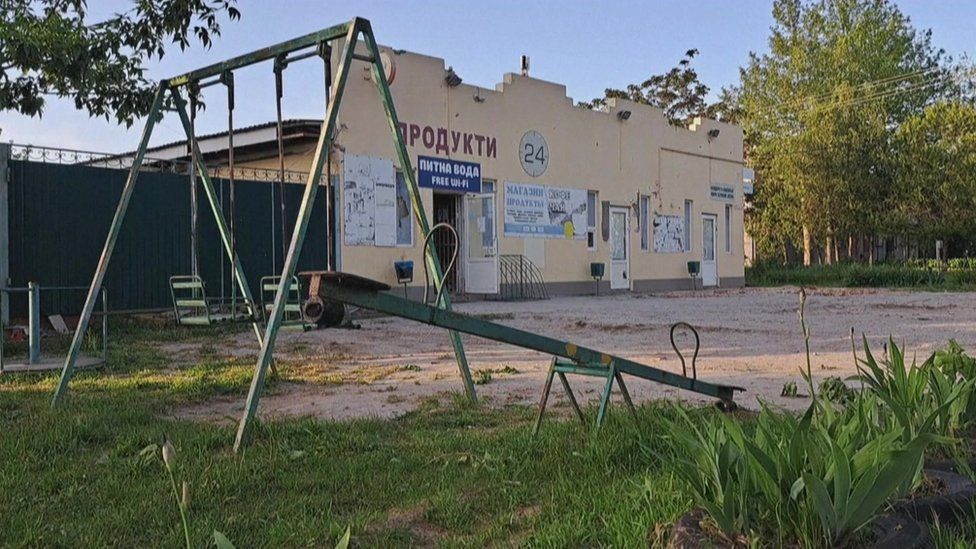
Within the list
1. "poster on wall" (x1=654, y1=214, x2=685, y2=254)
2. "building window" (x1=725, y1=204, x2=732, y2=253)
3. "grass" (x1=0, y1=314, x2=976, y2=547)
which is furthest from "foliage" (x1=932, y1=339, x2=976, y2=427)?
"building window" (x1=725, y1=204, x2=732, y2=253)

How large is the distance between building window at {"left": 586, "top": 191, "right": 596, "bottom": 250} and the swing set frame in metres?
15.1

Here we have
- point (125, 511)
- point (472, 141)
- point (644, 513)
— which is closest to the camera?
point (644, 513)

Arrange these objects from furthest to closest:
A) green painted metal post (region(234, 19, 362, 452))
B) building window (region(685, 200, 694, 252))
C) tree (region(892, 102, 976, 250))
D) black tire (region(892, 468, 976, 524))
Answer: tree (region(892, 102, 976, 250)) < building window (region(685, 200, 694, 252)) < green painted metal post (region(234, 19, 362, 452)) < black tire (region(892, 468, 976, 524))

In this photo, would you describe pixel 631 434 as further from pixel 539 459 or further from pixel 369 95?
pixel 369 95

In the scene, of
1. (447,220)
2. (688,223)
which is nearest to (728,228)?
(688,223)

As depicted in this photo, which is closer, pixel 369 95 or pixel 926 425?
pixel 926 425

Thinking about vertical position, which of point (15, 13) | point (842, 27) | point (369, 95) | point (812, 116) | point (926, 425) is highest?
point (842, 27)

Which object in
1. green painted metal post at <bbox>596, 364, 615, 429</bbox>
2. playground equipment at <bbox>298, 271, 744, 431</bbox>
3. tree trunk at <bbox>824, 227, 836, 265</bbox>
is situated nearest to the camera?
playground equipment at <bbox>298, 271, 744, 431</bbox>

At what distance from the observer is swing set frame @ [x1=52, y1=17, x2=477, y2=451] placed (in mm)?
4305

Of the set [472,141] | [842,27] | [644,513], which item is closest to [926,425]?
[644,513]

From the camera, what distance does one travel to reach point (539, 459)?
3.63m

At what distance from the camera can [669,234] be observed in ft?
77.0

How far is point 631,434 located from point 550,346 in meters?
0.61

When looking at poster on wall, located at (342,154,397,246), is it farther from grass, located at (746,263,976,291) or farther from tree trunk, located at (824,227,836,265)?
tree trunk, located at (824,227,836,265)
